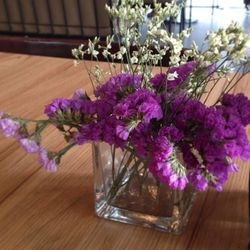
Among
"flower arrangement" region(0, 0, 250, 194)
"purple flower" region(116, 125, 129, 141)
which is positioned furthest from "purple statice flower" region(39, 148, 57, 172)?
"purple flower" region(116, 125, 129, 141)

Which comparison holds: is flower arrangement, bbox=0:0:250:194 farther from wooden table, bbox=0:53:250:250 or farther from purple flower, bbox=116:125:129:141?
wooden table, bbox=0:53:250:250

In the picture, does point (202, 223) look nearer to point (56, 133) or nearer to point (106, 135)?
point (106, 135)

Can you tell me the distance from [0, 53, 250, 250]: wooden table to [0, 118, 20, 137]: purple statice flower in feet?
0.55

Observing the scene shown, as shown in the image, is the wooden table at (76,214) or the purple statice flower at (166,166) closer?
the purple statice flower at (166,166)

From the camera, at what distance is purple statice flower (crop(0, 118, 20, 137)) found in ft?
1.46

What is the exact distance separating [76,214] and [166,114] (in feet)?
0.74

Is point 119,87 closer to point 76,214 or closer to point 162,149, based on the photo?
point 162,149

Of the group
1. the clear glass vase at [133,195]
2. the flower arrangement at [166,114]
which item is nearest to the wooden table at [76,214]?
the clear glass vase at [133,195]

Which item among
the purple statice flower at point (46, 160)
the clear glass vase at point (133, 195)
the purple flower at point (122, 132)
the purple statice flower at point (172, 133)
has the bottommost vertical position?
the clear glass vase at point (133, 195)

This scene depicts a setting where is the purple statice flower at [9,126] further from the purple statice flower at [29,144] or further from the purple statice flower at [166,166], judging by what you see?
the purple statice flower at [166,166]

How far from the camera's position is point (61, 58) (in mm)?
1208

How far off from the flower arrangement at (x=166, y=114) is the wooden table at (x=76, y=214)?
0.12 metres

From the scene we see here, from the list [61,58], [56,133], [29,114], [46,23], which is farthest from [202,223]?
[46,23]

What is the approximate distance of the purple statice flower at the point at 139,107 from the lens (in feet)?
1.33
